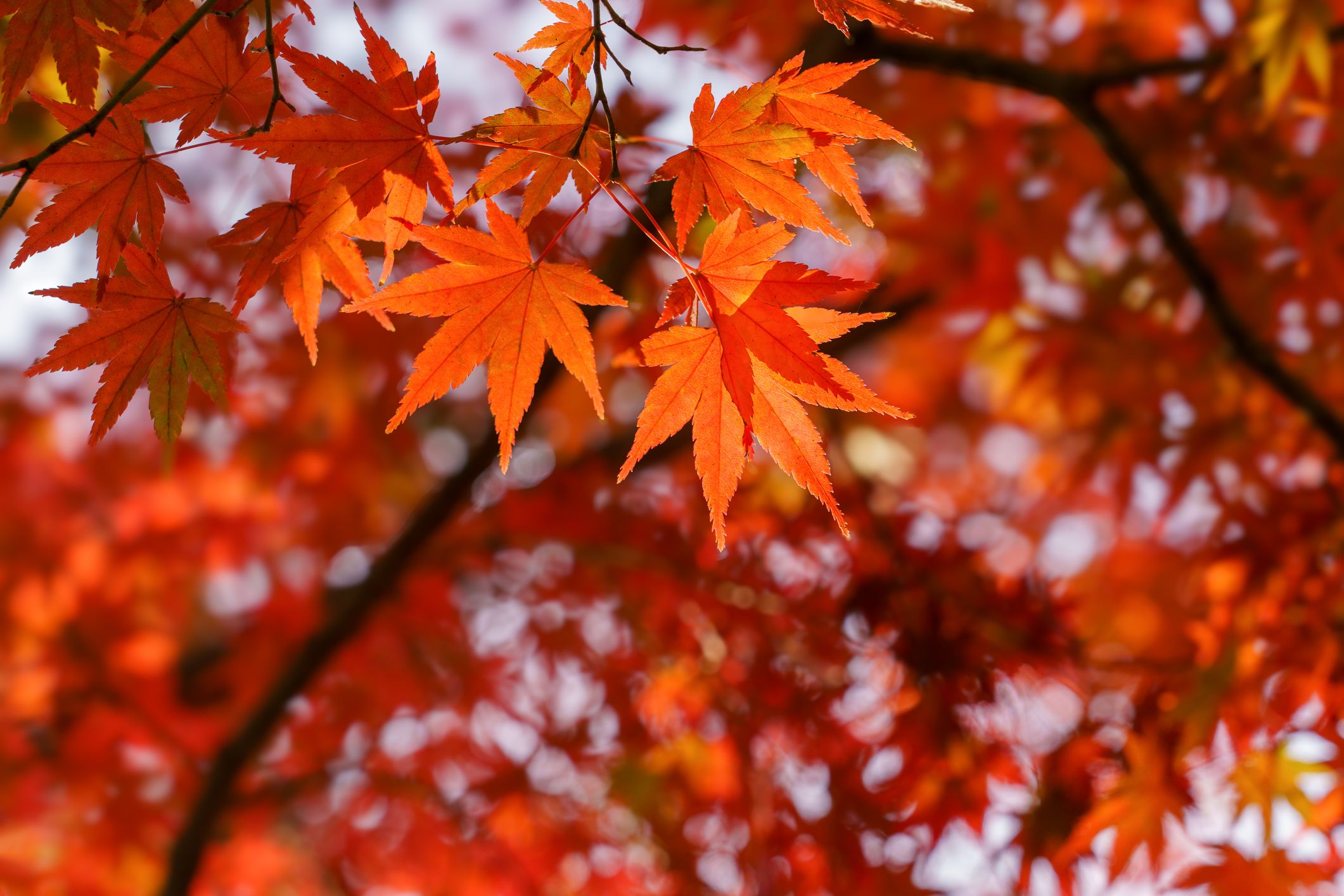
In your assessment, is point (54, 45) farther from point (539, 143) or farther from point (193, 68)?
point (539, 143)

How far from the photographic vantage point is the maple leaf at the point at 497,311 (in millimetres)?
791

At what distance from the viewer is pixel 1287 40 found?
5.59 ft

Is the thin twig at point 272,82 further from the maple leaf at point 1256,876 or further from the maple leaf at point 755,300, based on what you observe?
the maple leaf at point 1256,876

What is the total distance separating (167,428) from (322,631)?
146 centimetres

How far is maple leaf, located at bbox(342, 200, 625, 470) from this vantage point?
791mm

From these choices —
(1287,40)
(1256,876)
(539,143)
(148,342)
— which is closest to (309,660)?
(148,342)

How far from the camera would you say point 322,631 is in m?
2.18

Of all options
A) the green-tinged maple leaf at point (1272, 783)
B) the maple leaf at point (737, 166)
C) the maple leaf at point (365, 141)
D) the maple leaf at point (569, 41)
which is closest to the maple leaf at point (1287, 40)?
the green-tinged maple leaf at point (1272, 783)

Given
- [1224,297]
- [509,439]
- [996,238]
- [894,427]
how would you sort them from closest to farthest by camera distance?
[509,439], [1224,297], [996,238], [894,427]

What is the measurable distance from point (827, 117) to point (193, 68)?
0.61 metres

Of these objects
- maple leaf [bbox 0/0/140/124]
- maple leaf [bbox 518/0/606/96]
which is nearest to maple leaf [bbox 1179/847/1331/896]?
maple leaf [bbox 518/0/606/96]

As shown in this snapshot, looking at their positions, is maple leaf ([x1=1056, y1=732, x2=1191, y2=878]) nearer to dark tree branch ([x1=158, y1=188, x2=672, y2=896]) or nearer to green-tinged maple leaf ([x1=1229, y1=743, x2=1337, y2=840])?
green-tinged maple leaf ([x1=1229, y1=743, x2=1337, y2=840])

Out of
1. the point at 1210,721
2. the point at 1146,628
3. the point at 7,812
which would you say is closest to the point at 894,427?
the point at 1146,628

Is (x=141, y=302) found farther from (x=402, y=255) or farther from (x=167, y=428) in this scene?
(x=402, y=255)
